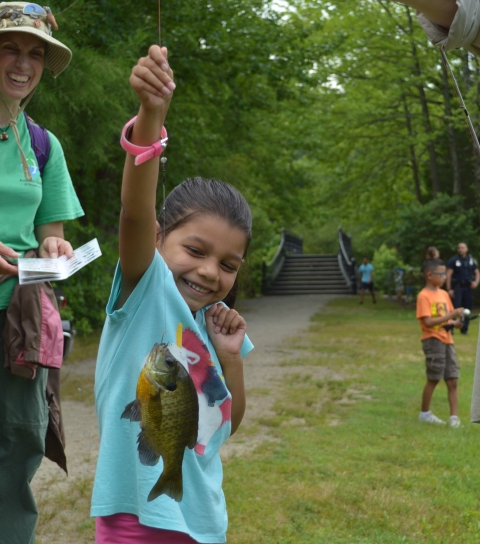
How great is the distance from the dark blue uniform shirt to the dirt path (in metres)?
3.69

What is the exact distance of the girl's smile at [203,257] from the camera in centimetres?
251

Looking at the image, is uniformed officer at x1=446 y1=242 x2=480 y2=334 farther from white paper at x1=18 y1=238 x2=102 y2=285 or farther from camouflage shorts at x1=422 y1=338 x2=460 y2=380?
white paper at x1=18 y1=238 x2=102 y2=285

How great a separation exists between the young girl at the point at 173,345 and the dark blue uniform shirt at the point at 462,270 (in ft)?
58.5

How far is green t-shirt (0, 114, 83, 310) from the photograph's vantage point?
3225 mm

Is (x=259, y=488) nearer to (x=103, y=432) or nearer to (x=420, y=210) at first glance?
(x=103, y=432)

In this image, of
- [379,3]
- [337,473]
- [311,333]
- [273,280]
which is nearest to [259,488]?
[337,473]

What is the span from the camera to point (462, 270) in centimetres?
1978

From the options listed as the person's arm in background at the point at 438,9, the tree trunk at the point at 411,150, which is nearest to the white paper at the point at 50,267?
the person's arm in background at the point at 438,9

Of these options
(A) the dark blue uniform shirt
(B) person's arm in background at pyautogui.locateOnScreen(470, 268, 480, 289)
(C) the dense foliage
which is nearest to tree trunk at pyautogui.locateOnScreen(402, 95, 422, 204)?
(C) the dense foliage

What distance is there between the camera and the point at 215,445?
8.30 feet

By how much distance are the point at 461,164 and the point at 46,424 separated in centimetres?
2663

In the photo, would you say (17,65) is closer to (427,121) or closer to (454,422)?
(454,422)

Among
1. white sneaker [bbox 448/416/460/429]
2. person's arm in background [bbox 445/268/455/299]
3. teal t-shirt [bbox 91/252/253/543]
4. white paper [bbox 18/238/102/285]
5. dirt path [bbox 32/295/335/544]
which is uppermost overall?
white paper [bbox 18/238/102/285]

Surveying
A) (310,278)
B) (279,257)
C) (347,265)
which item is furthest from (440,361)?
(279,257)
